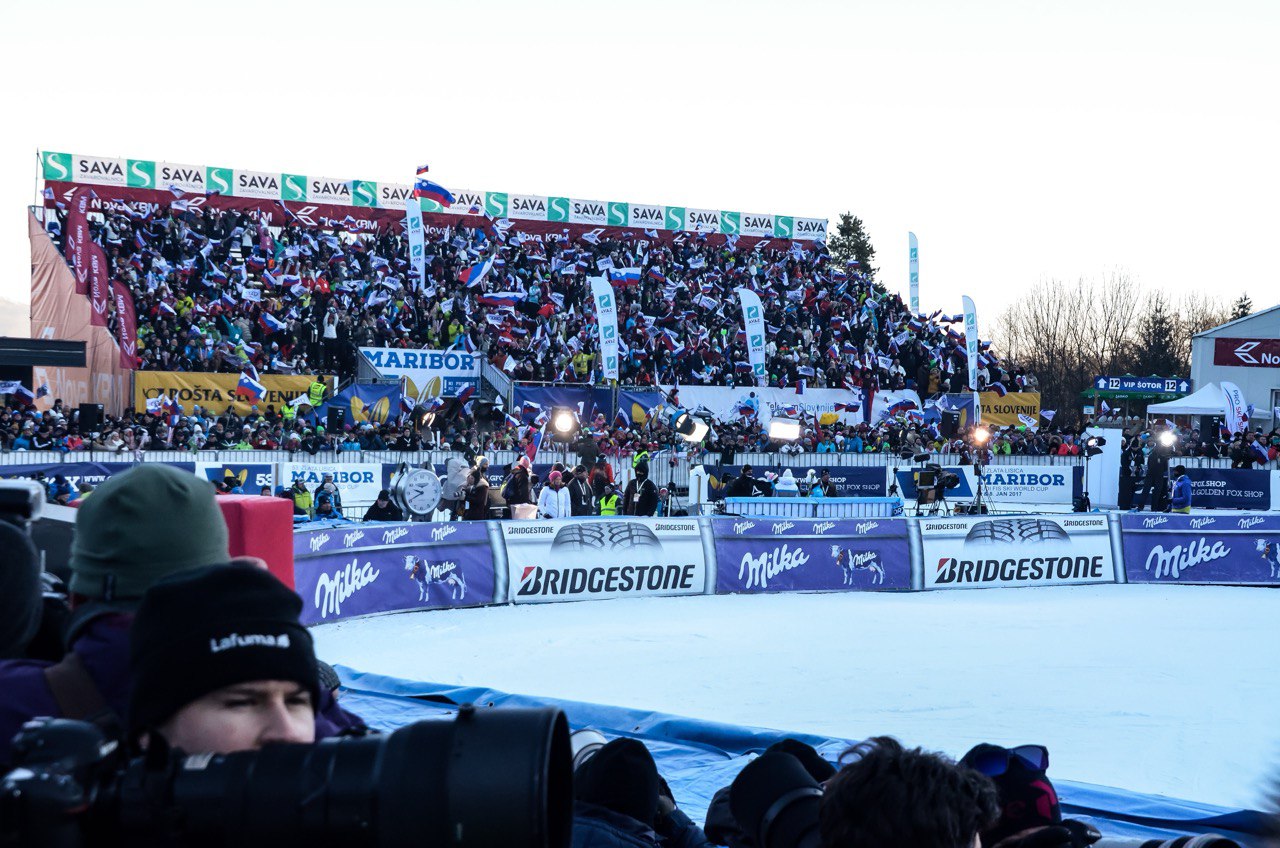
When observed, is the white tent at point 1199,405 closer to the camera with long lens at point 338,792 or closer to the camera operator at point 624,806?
the camera operator at point 624,806

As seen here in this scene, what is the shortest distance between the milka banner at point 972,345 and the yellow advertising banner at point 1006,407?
0.37 metres

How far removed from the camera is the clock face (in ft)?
57.6

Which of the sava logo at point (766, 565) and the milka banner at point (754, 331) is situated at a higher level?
the milka banner at point (754, 331)

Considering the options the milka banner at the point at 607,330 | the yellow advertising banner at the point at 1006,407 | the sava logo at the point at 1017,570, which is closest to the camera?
the sava logo at the point at 1017,570

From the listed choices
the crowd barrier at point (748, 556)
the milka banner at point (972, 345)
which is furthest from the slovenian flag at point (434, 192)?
the crowd barrier at point (748, 556)

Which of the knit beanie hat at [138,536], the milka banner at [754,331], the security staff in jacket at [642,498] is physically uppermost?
the milka banner at [754,331]

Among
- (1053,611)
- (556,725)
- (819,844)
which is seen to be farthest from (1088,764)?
(1053,611)

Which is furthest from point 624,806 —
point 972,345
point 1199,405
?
point 1199,405

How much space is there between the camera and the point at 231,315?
32.1 m

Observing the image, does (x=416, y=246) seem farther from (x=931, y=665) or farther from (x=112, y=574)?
(x=112, y=574)

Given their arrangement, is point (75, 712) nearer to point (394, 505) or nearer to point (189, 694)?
point (189, 694)

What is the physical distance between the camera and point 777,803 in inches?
113

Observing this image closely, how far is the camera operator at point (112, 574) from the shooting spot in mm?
1928

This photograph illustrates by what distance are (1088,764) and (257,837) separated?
679 centimetres
